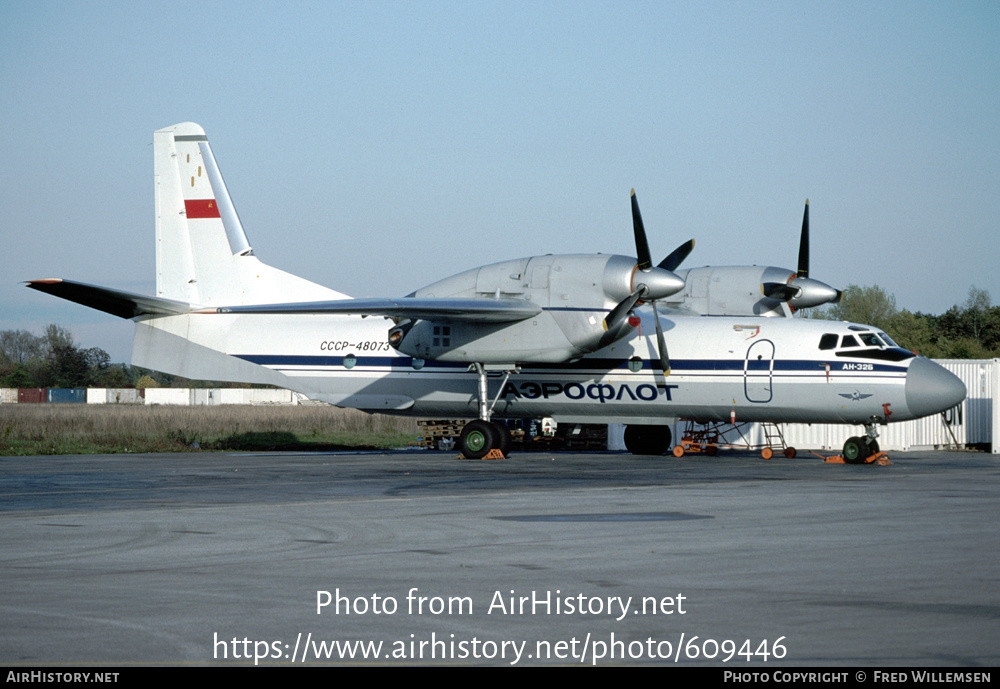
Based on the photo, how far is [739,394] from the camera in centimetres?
2631

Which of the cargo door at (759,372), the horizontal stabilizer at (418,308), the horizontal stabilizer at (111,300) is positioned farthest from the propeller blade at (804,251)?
the horizontal stabilizer at (111,300)

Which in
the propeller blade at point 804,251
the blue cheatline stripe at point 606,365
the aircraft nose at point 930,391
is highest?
the propeller blade at point 804,251

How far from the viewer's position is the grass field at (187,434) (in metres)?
32.2

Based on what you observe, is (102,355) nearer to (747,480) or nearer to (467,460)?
(467,460)

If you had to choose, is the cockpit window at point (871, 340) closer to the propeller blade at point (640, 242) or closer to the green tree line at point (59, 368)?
the propeller blade at point (640, 242)

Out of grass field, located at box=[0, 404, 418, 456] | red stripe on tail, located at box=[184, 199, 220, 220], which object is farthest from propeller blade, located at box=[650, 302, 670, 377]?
red stripe on tail, located at box=[184, 199, 220, 220]

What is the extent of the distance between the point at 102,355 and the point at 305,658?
101 meters

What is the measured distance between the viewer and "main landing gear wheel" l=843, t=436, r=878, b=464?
81.5 feet

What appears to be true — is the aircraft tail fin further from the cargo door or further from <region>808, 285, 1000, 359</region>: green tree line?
<region>808, 285, 1000, 359</region>: green tree line

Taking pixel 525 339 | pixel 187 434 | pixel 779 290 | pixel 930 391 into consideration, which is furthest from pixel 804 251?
pixel 187 434

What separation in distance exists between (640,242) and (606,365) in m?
3.52

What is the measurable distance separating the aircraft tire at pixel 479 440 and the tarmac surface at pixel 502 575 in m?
8.70

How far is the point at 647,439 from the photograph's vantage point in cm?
3020

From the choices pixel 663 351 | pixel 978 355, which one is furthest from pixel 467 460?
pixel 978 355
